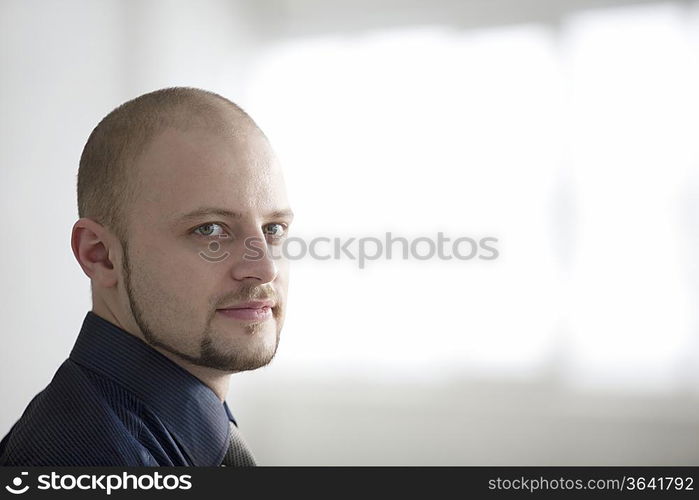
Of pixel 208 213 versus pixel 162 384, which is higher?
pixel 208 213

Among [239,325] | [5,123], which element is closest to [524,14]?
[5,123]

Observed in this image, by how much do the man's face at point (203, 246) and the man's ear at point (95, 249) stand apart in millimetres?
36

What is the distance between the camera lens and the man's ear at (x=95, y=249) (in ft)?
2.61

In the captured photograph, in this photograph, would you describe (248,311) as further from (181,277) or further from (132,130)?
(132,130)

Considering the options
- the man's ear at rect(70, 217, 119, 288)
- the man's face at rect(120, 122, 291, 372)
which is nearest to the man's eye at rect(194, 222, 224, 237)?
the man's face at rect(120, 122, 291, 372)

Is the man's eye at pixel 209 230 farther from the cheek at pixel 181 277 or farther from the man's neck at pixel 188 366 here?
the man's neck at pixel 188 366

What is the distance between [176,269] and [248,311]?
0.08 metres

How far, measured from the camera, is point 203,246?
2.44 feet

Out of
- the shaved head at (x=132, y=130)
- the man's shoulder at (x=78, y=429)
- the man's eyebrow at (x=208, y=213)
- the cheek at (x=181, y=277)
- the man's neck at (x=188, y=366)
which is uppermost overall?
the shaved head at (x=132, y=130)

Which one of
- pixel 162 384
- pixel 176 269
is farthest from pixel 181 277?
pixel 162 384

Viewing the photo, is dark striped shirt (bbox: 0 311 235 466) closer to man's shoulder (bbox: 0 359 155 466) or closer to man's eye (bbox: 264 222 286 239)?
man's shoulder (bbox: 0 359 155 466)

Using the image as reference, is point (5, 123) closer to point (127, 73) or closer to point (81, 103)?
point (81, 103)

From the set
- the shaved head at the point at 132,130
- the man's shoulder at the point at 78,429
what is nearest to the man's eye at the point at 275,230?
the shaved head at the point at 132,130

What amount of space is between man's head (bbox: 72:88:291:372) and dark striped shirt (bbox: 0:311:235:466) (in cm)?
3
